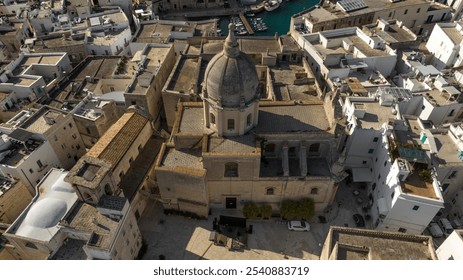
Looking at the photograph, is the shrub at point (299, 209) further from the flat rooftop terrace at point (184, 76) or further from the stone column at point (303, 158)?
the flat rooftop terrace at point (184, 76)

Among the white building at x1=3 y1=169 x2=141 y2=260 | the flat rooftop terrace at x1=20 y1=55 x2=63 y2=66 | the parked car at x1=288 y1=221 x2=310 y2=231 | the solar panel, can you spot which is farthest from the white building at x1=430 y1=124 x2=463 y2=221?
the flat rooftop terrace at x1=20 y1=55 x2=63 y2=66

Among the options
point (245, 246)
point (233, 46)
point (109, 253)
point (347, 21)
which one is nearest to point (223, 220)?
point (245, 246)

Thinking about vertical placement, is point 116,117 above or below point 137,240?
above

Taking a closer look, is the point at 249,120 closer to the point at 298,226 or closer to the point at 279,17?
the point at 298,226

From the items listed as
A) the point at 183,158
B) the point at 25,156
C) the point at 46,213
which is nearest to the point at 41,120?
the point at 25,156

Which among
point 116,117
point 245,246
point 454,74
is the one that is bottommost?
point 245,246

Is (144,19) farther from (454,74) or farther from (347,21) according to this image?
(454,74)

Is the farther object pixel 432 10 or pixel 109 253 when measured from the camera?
pixel 432 10

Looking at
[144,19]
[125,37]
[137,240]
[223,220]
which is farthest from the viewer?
[144,19]
